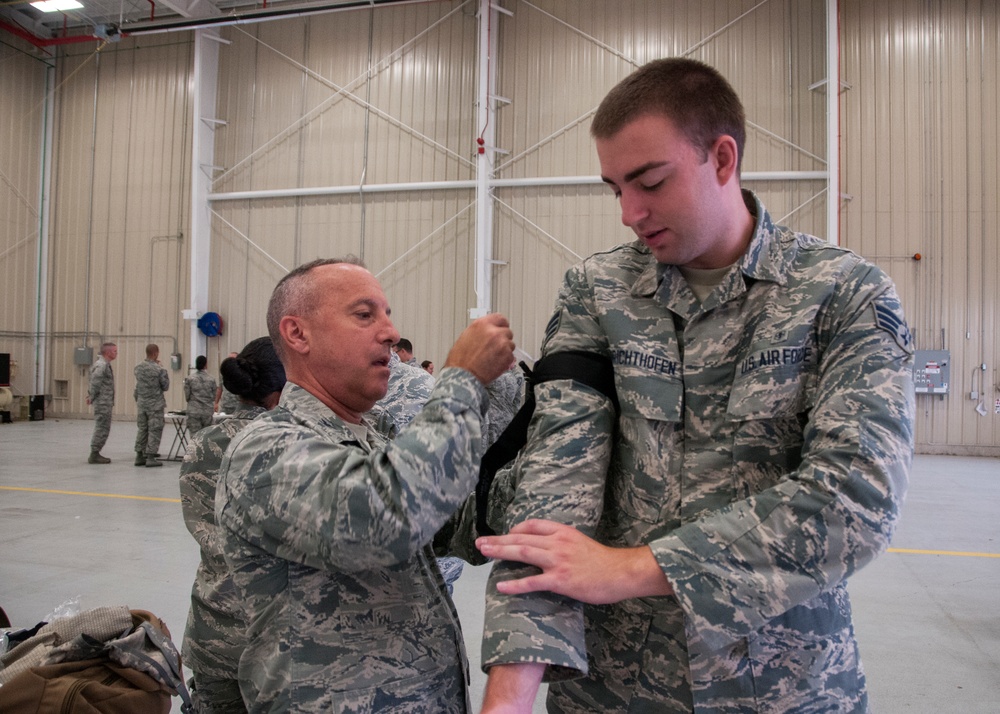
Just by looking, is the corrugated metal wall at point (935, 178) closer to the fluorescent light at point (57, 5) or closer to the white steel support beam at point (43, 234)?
the fluorescent light at point (57, 5)

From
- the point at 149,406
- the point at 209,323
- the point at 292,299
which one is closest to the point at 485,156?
the point at 209,323

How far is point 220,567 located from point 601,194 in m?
10.4

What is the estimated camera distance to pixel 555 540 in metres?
1.13

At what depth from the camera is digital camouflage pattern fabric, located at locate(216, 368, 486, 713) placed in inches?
50.5

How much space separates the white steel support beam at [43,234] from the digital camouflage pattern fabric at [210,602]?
15.8 m

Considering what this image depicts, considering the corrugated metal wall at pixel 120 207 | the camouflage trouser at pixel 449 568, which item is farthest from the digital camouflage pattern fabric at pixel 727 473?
the corrugated metal wall at pixel 120 207

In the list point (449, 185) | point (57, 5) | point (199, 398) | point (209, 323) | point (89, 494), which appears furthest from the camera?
point (209, 323)

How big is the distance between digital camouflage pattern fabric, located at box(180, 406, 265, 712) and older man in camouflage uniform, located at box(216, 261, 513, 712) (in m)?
1.00

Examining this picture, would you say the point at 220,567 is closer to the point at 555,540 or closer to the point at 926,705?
the point at 555,540

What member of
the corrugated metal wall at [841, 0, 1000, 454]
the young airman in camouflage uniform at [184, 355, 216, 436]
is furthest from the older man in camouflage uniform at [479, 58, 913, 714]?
the corrugated metal wall at [841, 0, 1000, 454]

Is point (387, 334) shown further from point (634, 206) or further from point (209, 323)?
point (209, 323)

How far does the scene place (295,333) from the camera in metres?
A: 1.68

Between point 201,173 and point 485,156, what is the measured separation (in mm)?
5743

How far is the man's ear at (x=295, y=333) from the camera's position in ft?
5.49
